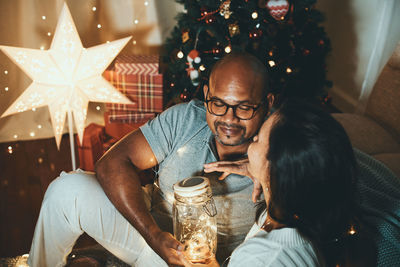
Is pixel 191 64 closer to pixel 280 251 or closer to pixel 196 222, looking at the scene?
pixel 196 222

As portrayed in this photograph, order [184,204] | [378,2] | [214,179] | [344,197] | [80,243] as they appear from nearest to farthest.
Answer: [344,197] < [184,204] < [214,179] < [80,243] < [378,2]

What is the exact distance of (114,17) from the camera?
2.71 metres

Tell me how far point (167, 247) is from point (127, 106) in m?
1.46

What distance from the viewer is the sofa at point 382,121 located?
5.56 ft

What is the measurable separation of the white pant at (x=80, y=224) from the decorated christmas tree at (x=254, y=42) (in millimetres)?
1311

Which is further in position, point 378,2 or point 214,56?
point 378,2

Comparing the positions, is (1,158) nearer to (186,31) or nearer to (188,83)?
(188,83)

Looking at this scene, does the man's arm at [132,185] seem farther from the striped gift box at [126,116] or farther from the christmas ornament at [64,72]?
the striped gift box at [126,116]

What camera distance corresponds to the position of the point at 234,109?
4.32ft

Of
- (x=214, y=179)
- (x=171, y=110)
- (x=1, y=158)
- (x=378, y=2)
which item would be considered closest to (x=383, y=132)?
(x=214, y=179)

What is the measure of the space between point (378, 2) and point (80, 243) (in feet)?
10.1

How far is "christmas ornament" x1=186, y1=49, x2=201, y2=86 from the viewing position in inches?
88.5

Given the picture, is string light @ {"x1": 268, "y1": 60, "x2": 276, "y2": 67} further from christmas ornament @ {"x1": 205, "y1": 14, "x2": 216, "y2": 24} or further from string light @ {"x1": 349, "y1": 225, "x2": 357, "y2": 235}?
string light @ {"x1": 349, "y1": 225, "x2": 357, "y2": 235}

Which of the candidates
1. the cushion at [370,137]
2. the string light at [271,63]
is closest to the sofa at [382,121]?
the cushion at [370,137]
